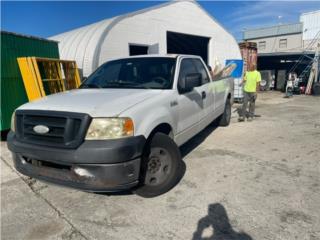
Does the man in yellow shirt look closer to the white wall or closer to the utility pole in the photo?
the white wall

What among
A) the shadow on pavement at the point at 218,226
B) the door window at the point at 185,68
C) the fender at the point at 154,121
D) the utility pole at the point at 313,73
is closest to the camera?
the shadow on pavement at the point at 218,226

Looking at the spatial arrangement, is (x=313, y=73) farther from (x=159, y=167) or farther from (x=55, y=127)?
(x=55, y=127)

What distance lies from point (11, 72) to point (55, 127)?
17.2ft

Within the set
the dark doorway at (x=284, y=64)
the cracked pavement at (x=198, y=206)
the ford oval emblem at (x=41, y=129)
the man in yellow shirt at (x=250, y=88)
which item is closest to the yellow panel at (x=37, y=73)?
the cracked pavement at (x=198, y=206)

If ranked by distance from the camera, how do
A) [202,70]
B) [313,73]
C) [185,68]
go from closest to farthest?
1. [185,68]
2. [202,70]
3. [313,73]

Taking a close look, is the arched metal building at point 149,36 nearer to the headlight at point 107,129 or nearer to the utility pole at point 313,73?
the utility pole at point 313,73

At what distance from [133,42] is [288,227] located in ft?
37.7

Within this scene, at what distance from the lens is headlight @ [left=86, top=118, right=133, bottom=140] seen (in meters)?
2.82

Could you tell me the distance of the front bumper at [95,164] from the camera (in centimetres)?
275

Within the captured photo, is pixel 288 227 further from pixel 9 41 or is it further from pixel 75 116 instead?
pixel 9 41

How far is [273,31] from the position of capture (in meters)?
39.2

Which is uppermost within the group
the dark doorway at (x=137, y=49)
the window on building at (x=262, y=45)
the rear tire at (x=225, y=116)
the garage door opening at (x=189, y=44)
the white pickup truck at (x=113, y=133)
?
the window on building at (x=262, y=45)

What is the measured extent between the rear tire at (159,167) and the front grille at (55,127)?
0.84m

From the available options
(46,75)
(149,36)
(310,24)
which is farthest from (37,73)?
(310,24)
